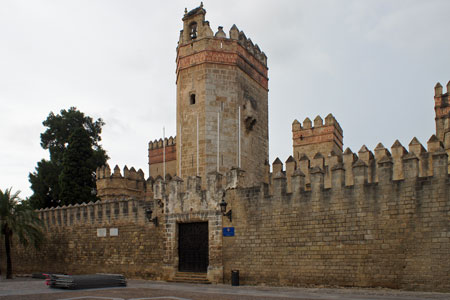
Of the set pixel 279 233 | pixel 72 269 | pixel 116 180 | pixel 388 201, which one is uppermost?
pixel 116 180

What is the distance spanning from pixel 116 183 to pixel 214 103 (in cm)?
850

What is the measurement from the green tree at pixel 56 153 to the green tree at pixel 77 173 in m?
0.39

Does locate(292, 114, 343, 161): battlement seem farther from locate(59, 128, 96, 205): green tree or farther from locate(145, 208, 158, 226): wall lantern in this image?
locate(59, 128, 96, 205): green tree

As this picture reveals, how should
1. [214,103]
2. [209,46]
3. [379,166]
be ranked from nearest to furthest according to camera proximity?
1. [379,166]
2. [214,103]
3. [209,46]

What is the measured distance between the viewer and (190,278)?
1734cm

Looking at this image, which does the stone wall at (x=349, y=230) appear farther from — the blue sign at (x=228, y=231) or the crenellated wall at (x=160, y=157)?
the crenellated wall at (x=160, y=157)

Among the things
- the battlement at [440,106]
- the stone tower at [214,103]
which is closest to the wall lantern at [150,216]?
the stone tower at [214,103]

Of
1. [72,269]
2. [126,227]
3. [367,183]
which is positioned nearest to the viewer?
[367,183]

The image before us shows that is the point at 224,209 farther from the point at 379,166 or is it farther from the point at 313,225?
the point at 379,166

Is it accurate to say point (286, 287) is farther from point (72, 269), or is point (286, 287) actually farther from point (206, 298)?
point (72, 269)

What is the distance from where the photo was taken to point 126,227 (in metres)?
19.9

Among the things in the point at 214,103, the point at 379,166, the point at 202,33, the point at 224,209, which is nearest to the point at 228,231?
the point at 224,209

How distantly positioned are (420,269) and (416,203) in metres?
1.73

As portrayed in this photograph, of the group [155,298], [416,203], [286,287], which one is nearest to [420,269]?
[416,203]
